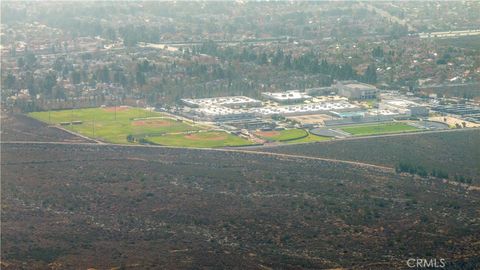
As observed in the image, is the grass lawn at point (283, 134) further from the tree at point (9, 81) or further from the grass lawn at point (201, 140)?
→ the tree at point (9, 81)

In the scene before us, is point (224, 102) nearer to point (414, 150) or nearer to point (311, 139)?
point (311, 139)

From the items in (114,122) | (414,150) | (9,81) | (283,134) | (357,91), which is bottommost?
(114,122)

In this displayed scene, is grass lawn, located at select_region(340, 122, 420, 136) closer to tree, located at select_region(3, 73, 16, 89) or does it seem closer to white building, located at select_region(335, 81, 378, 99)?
white building, located at select_region(335, 81, 378, 99)

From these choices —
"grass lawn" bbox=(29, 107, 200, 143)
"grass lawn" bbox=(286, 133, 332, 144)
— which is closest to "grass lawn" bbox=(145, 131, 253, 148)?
"grass lawn" bbox=(29, 107, 200, 143)

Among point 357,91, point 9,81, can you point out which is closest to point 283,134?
point 357,91

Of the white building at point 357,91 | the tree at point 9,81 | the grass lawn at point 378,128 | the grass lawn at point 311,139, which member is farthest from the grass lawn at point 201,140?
the tree at point 9,81

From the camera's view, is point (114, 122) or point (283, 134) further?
point (114, 122)

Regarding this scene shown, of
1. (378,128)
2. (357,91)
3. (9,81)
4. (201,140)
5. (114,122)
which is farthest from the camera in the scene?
(9,81)
